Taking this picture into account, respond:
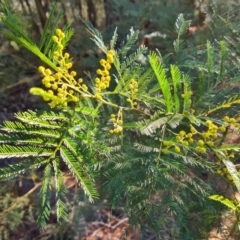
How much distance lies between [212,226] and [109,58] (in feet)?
2.29

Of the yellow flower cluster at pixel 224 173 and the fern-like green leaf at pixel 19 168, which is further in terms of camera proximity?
the yellow flower cluster at pixel 224 173

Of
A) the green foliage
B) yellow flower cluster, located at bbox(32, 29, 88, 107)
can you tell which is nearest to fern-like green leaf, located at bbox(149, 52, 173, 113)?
the green foliage

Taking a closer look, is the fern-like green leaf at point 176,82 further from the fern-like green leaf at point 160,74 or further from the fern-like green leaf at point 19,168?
the fern-like green leaf at point 19,168

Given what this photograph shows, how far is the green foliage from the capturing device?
1.01 meters

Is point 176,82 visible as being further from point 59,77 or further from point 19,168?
point 19,168

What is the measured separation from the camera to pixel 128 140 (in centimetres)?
126

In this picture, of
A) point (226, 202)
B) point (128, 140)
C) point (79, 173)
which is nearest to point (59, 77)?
point (79, 173)

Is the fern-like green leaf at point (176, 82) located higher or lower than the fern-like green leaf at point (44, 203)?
higher

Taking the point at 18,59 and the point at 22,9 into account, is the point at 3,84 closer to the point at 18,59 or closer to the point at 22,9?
the point at 18,59

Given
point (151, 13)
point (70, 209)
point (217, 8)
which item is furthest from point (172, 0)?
point (70, 209)

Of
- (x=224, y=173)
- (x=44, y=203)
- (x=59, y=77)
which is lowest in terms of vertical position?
(x=44, y=203)

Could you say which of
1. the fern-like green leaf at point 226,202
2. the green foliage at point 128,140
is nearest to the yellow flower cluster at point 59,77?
the green foliage at point 128,140

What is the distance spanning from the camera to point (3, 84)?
2.39 m

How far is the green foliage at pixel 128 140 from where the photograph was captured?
3.33 ft
